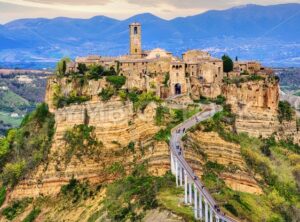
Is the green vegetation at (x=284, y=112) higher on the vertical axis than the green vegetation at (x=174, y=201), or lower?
higher

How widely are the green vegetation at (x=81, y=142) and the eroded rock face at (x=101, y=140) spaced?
33cm

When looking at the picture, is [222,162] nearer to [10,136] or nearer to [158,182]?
[158,182]

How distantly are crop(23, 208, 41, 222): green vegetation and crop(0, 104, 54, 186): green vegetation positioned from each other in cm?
442

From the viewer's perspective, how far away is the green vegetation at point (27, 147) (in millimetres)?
67938

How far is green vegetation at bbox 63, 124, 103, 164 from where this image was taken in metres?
64.8

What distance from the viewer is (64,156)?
6544cm

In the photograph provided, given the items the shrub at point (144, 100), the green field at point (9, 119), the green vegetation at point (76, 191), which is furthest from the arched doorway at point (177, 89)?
the green field at point (9, 119)

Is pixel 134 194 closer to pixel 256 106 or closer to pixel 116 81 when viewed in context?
pixel 116 81

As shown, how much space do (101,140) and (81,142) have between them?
186 cm

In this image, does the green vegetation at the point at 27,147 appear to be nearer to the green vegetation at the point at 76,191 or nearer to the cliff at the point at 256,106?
the green vegetation at the point at 76,191

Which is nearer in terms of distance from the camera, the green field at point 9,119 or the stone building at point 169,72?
the stone building at point 169,72

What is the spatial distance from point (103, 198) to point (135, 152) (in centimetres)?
527

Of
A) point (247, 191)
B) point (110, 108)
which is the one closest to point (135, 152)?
point (110, 108)

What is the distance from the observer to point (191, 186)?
5306cm
